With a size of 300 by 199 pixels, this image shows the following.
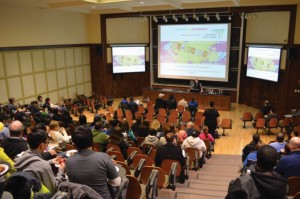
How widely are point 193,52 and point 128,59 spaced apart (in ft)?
11.9

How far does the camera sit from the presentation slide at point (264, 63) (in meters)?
11.2

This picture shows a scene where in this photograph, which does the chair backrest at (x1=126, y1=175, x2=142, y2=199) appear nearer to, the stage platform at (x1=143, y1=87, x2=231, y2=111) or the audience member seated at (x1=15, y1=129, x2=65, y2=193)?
the audience member seated at (x1=15, y1=129, x2=65, y2=193)

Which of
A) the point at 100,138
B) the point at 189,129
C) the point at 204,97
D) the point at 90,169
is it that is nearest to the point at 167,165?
the point at 100,138

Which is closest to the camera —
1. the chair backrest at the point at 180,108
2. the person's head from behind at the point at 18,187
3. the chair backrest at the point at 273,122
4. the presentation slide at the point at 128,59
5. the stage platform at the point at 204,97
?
the person's head from behind at the point at 18,187

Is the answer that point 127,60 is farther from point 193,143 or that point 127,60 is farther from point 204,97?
point 193,143

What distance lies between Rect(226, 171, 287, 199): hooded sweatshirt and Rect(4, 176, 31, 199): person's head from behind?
4.80ft

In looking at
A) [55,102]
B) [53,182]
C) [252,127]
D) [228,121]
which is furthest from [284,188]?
[55,102]

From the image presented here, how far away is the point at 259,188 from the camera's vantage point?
190cm

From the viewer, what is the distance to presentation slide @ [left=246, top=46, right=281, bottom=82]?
11.2 metres

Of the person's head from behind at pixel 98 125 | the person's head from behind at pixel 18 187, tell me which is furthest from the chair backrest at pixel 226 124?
the person's head from behind at pixel 18 187

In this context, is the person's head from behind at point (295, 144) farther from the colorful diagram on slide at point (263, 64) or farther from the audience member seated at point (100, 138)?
the colorful diagram on slide at point (263, 64)

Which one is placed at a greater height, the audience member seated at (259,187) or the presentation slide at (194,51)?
the presentation slide at (194,51)

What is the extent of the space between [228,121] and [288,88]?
3336 millimetres

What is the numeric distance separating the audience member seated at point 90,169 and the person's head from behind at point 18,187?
462mm
